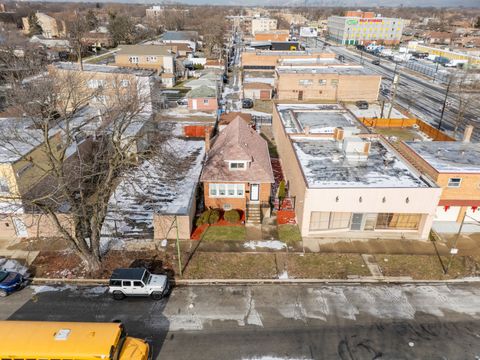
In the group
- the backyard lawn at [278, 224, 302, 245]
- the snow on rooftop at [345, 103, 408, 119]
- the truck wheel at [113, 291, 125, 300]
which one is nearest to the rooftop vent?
the backyard lawn at [278, 224, 302, 245]

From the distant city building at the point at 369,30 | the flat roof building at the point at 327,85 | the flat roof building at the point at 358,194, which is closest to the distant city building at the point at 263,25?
the distant city building at the point at 369,30

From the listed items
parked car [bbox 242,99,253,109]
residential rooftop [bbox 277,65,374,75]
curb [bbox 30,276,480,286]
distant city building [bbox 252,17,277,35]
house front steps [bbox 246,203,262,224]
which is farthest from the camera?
distant city building [bbox 252,17,277,35]

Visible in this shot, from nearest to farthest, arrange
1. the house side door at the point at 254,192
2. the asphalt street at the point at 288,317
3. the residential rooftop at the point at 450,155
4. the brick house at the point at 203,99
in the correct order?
the asphalt street at the point at 288,317
the residential rooftop at the point at 450,155
the house side door at the point at 254,192
the brick house at the point at 203,99

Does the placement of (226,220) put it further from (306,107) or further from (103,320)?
(306,107)

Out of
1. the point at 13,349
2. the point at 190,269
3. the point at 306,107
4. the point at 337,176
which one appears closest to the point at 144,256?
the point at 190,269

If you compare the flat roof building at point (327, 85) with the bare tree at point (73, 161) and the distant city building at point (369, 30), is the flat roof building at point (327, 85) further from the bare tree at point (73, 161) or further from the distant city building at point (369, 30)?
the distant city building at point (369, 30)

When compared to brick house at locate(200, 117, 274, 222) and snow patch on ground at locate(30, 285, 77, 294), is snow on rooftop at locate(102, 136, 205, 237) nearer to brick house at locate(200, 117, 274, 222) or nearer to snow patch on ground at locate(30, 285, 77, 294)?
brick house at locate(200, 117, 274, 222)
